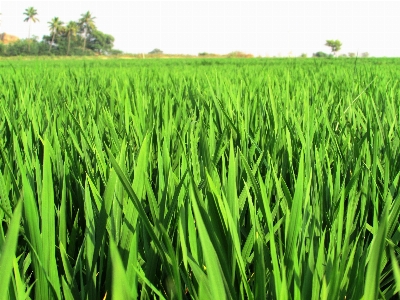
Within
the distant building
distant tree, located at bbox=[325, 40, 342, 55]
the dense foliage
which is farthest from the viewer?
the distant building

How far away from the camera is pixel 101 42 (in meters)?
59.8

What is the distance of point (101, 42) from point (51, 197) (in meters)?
64.0

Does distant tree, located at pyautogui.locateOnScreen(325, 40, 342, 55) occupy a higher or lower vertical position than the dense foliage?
higher

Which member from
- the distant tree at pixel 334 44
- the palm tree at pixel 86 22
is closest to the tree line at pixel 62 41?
the palm tree at pixel 86 22

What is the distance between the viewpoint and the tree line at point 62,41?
1832 inches

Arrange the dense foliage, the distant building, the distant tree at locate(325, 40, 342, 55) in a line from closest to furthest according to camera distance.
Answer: the dense foliage → the distant tree at locate(325, 40, 342, 55) → the distant building

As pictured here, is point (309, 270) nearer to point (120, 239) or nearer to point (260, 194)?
point (260, 194)

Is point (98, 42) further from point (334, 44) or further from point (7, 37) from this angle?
point (334, 44)

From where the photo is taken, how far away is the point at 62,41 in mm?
52812

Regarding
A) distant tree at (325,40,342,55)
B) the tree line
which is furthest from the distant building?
distant tree at (325,40,342,55)

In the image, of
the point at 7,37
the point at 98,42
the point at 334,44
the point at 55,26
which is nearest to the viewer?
the point at 55,26

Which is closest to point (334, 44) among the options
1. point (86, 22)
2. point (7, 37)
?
point (86, 22)

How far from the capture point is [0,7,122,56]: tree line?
153 feet

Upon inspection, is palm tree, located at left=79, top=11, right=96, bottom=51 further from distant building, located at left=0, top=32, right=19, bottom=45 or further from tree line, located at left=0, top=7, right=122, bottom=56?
distant building, located at left=0, top=32, right=19, bottom=45
